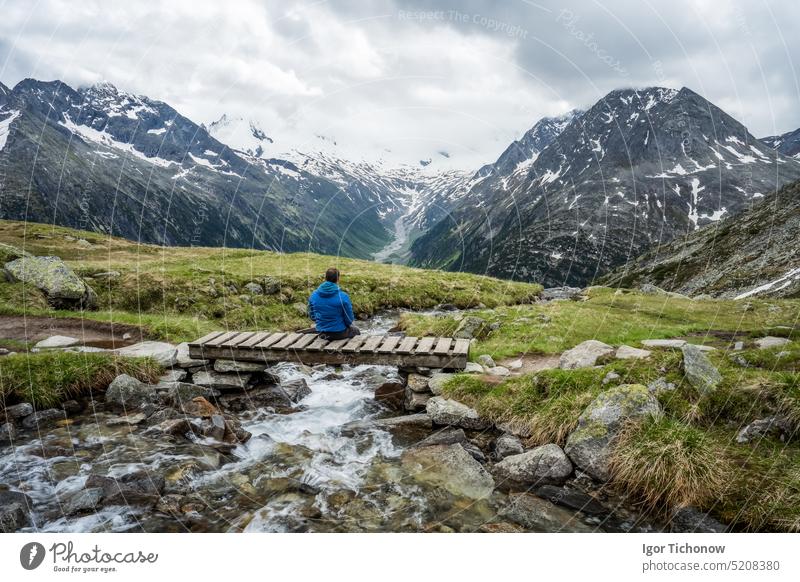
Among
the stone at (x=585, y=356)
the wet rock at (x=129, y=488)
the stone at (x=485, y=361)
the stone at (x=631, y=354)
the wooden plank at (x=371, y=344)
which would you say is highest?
the stone at (x=631, y=354)

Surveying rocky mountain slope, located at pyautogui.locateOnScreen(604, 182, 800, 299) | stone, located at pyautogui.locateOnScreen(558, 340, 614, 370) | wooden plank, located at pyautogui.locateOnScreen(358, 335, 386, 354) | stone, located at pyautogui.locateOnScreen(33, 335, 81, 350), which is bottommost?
stone, located at pyautogui.locateOnScreen(33, 335, 81, 350)

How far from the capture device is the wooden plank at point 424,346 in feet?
47.0

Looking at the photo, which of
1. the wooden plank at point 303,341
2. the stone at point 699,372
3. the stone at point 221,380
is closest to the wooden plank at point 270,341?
the wooden plank at point 303,341

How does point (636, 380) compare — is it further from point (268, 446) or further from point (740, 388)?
point (268, 446)

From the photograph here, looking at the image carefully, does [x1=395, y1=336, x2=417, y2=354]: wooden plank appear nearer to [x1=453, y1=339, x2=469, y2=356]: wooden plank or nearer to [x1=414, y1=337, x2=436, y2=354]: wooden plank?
[x1=414, y1=337, x2=436, y2=354]: wooden plank

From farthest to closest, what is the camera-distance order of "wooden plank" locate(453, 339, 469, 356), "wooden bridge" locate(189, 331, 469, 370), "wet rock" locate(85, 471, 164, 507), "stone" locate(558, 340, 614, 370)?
"wooden bridge" locate(189, 331, 469, 370), "wooden plank" locate(453, 339, 469, 356), "stone" locate(558, 340, 614, 370), "wet rock" locate(85, 471, 164, 507)

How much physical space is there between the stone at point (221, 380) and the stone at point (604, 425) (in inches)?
408

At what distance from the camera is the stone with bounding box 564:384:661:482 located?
31.1ft

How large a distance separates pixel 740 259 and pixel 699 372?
271 ft

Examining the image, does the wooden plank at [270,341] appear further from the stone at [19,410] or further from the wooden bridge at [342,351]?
the stone at [19,410]

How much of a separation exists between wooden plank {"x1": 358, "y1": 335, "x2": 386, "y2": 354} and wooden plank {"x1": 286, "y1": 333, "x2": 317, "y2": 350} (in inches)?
78.7

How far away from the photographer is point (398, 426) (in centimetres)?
1270

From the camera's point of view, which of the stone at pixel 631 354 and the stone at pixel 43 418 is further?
the stone at pixel 631 354

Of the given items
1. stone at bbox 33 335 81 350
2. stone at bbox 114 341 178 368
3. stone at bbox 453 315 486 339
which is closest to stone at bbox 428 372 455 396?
stone at bbox 453 315 486 339
